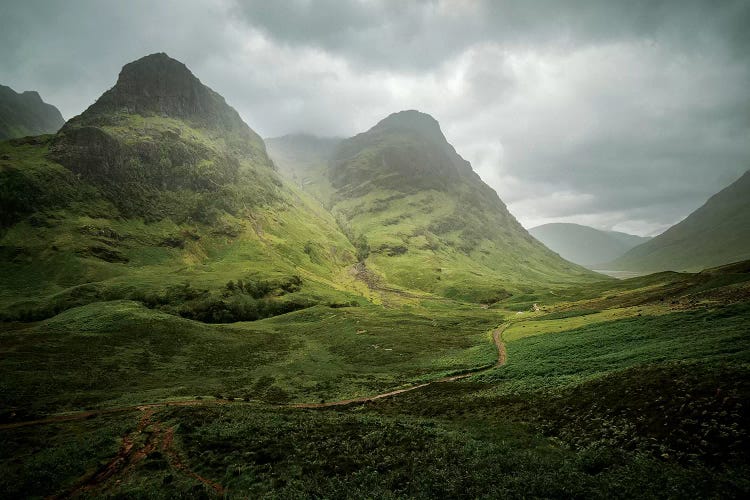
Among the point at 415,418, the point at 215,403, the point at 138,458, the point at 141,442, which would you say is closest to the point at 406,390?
the point at 415,418

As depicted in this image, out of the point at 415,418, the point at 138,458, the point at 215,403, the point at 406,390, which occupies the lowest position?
the point at 406,390

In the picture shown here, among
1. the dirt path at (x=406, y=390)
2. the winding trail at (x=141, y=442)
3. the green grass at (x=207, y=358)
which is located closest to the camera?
the winding trail at (x=141, y=442)

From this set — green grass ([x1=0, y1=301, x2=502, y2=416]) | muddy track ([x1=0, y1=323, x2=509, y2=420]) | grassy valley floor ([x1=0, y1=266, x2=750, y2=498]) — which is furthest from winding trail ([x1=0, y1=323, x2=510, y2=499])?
green grass ([x1=0, y1=301, x2=502, y2=416])

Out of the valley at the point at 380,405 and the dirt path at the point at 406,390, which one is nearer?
the valley at the point at 380,405

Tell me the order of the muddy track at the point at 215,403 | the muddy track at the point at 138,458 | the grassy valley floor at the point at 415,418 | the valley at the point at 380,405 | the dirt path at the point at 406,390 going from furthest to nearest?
the dirt path at the point at 406,390
the muddy track at the point at 215,403
the muddy track at the point at 138,458
the valley at the point at 380,405
the grassy valley floor at the point at 415,418

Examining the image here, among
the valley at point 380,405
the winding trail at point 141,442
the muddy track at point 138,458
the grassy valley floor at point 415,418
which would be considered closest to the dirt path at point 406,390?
the winding trail at point 141,442

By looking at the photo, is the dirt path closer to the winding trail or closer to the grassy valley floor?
the winding trail

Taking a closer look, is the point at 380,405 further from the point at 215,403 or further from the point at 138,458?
the point at 138,458

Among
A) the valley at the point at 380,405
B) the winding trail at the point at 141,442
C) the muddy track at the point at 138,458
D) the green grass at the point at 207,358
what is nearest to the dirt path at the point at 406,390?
the winding trail at the point at 141,442

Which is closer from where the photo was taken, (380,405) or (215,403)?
(380,405)

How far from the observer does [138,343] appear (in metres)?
73.6

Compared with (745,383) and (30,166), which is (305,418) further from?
(30,166)

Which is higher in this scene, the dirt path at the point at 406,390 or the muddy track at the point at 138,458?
the muddy track at the point at 138,458

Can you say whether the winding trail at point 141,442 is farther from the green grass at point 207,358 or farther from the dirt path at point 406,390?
the green grass at point 207,358
